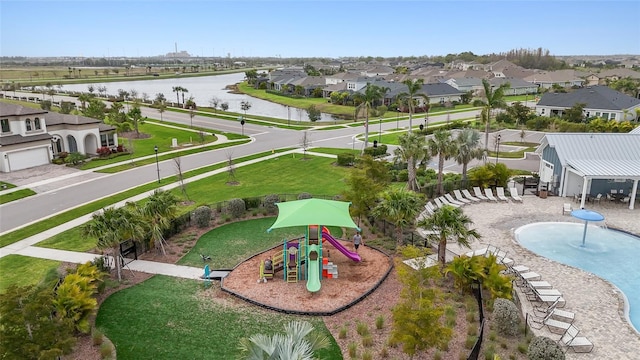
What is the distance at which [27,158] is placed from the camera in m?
41.5

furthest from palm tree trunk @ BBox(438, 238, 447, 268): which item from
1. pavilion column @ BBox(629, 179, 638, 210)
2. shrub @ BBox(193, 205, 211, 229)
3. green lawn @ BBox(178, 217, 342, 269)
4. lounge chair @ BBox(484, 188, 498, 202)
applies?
pavilion column @ BBox(629, 179, 638, 210)

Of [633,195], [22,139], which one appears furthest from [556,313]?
[22,139]

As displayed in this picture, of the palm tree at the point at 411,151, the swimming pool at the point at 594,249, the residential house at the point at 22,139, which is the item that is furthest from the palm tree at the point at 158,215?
the residential house at the point at 22,139

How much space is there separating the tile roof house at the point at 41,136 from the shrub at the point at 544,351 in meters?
43.5

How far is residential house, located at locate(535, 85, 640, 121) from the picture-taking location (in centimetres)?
6456

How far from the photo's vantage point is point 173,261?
2234 cm

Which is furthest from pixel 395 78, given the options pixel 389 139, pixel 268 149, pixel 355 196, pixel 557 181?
pixel 355 196

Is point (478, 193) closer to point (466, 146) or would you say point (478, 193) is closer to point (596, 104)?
point (466, 146)

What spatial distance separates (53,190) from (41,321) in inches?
1008

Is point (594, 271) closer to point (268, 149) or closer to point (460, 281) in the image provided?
point (460, 281)

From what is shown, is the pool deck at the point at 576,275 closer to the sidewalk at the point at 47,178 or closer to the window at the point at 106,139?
the sidewalk at the point at 47,178

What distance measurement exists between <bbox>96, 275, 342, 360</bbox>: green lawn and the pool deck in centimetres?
914

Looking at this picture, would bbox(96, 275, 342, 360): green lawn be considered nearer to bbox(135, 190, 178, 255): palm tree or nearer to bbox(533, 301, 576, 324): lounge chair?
bbox(135, 190, 178, 255): palm tree

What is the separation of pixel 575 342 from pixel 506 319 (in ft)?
7.20
